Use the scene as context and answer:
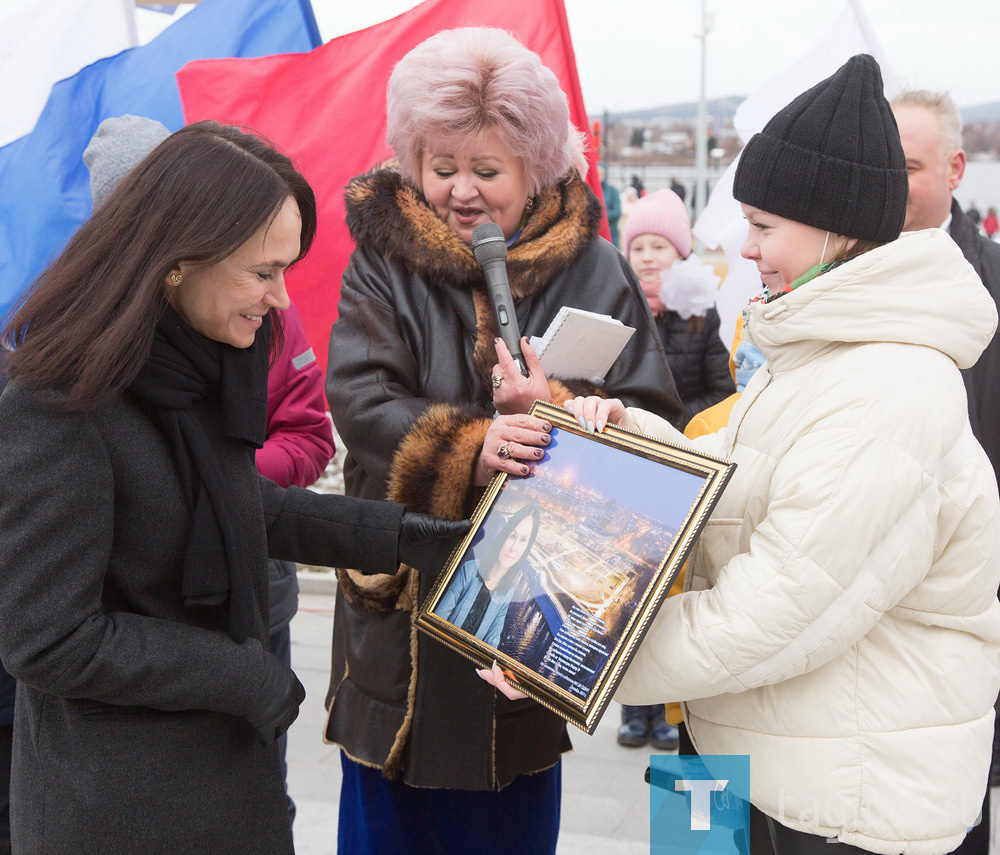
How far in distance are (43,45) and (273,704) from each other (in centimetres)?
380

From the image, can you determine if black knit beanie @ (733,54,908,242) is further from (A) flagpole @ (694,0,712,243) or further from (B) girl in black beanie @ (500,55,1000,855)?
(A) flagpole @ (694,0,712,243)

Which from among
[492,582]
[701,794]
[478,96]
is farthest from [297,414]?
[701,794]

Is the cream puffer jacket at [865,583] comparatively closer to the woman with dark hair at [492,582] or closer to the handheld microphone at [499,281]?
the woman with dark hair at [492,582]

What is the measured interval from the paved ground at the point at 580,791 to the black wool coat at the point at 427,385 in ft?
3.97

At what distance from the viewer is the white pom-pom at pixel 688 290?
14.4ft

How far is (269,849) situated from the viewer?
66.7 inches

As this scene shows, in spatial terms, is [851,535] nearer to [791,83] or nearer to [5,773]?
[5,773]

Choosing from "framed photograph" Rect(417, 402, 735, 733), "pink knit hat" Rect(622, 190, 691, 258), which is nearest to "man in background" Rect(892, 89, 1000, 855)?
"framed photograph" Rect(417, 402, 735, 733)

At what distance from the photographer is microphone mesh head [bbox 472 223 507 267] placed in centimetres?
208

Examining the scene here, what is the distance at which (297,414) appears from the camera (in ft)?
9.17

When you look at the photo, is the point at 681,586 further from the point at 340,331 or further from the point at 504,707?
the point at 340,331

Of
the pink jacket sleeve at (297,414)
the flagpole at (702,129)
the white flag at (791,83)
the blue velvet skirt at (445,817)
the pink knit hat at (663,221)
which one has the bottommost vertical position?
the flagpole at (702,129)

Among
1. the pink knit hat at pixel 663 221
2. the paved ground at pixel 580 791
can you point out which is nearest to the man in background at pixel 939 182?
the paved ground at pixel 580 791

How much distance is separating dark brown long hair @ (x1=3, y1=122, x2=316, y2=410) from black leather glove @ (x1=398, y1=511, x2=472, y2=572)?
2.28 ft
